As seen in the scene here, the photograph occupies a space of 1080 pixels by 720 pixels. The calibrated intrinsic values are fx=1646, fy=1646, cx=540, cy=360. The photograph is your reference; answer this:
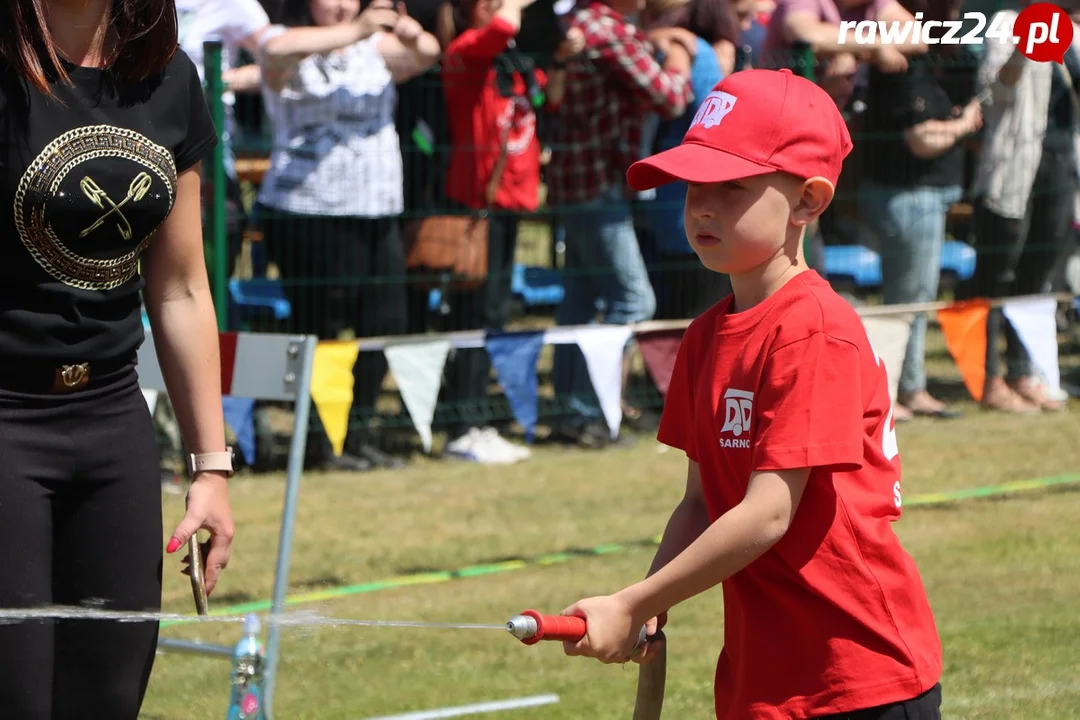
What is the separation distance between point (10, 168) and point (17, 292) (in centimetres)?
21

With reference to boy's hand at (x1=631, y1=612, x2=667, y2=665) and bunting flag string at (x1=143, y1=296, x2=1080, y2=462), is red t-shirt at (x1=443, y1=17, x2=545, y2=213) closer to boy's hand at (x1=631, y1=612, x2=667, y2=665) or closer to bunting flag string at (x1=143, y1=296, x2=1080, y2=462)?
bunting flag string at (x1=143, y1=296, x2=1080, y2=462)

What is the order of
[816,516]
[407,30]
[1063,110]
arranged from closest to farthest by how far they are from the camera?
[816,516] → [407,30] → [1063,110]

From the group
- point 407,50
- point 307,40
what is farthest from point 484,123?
point 307,40

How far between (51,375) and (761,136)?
4.17 ft

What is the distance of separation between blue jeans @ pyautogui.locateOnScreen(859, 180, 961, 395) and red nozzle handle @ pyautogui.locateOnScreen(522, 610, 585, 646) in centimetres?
754

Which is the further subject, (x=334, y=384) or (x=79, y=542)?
(x=334, y=384)

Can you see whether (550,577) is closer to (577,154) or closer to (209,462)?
(577,154)

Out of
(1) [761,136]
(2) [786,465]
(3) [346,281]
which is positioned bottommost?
(3) [346,281]

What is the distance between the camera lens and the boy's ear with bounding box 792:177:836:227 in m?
2.81

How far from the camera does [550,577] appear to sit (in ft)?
20.9

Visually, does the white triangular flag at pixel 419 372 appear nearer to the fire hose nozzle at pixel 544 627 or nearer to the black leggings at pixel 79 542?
the black leggings at pixel 79 542

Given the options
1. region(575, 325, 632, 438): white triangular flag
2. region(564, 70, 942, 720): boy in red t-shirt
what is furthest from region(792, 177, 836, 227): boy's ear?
region(575, 325, 632, 438): white triangular flag

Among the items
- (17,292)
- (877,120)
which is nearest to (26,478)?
(17,292)

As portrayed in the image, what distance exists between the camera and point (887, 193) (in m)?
9.98
